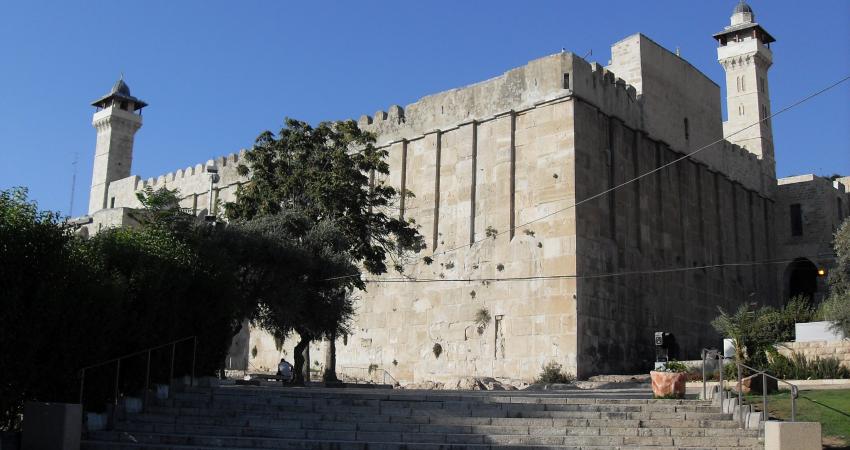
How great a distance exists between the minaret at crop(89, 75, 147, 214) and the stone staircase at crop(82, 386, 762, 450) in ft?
128

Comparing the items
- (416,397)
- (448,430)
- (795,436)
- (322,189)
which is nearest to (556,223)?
(322,189)

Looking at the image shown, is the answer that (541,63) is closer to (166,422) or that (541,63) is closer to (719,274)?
(719,274)

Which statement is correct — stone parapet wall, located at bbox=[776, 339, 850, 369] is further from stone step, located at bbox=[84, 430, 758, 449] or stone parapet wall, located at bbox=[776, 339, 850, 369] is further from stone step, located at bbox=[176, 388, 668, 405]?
stone step, located at bbox=[84, 430, 758, 449]

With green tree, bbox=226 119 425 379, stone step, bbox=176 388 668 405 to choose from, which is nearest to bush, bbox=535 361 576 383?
green tree, bbox=226 119 425 379

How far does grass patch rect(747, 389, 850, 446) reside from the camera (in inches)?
451

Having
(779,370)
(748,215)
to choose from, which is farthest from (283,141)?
(748,215)

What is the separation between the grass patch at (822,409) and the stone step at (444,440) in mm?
1188

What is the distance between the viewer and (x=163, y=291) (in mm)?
15773

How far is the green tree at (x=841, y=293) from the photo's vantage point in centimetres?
2070

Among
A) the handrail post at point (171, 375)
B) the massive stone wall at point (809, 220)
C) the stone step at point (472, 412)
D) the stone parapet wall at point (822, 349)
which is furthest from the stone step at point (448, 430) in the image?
the massive stone wall at point (809, 220)

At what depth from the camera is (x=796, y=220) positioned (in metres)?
38.7

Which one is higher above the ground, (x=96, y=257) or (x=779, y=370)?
(x=96, y=257)

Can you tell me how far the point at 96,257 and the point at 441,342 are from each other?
43.4 ft

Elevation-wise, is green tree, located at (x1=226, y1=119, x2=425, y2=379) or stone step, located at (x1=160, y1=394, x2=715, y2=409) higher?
green tree, located at (x1=226, y1=119, x2=425, y2=379)
